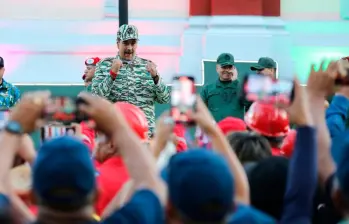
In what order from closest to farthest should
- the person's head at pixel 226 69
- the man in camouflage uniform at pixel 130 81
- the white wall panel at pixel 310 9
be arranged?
the man in camouflage uniform at pixel 130 81, the person's head at pixel 226 69, the white wall panel at pixel 310 9

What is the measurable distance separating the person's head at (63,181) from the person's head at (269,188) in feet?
2.62

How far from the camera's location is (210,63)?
1036cm

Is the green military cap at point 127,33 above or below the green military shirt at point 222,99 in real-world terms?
above

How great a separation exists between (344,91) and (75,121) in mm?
1327

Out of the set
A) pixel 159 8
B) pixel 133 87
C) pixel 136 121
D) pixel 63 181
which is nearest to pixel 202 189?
pixel 63 181

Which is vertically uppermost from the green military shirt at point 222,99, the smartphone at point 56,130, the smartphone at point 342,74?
the smartphone at point 342,74

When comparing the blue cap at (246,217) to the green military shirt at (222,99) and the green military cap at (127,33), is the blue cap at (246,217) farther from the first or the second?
the green military shirt at (222,99)

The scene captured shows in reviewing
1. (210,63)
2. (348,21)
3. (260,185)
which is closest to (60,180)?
(260,185)

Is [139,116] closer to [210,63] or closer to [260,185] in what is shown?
[260,185]

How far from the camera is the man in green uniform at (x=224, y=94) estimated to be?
7.89 metres

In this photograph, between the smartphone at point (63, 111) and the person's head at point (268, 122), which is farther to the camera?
the person's head at point (268, 122)

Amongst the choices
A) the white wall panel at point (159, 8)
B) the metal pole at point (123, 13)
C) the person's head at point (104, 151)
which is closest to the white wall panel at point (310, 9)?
the white wall panel at point (159, 8)

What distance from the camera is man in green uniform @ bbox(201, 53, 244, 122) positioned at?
7.89 metres

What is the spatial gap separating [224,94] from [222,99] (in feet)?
0.16
